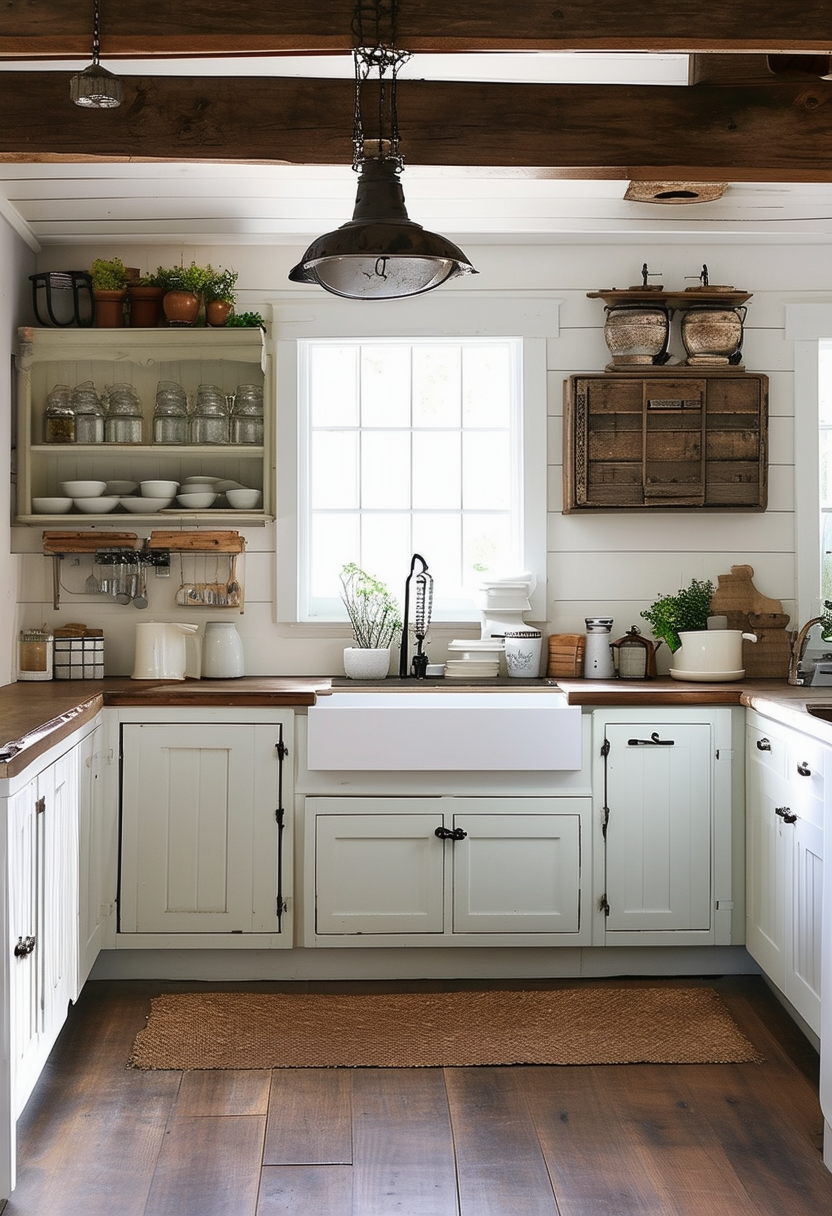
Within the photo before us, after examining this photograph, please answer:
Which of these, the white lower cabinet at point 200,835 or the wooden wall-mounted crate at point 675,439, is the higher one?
the wooden wall-mounted crate at point 675,439

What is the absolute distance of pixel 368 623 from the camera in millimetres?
4227

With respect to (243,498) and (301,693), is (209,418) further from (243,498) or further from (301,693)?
(301,693)

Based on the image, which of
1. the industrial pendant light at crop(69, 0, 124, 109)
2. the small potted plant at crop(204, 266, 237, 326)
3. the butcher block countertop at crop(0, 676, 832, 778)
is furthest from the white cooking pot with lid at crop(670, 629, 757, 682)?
the industrial pendant light at crop(69, 0, 124, 109)

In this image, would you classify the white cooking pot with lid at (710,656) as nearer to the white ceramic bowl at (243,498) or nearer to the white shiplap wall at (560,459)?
the white shiplap wall at (560,459)

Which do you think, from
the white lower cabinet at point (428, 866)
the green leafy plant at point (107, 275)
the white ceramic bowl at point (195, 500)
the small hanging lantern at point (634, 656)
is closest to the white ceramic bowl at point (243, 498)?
the white ceramic bowl at point (195, 500)

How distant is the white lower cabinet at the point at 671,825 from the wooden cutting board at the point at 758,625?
61 cm

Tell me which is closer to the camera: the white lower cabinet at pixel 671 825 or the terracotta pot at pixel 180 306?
the white lower cabinet at pixel 671 825

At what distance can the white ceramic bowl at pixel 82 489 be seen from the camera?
163 inches

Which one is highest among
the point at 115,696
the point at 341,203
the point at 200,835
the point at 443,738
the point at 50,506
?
the point at 341,203

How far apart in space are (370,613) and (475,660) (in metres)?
0.43

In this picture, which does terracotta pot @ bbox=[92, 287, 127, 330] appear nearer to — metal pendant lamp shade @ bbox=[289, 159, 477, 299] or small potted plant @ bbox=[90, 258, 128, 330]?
small potted plant @ bbox=[90, 258, 128, 330]

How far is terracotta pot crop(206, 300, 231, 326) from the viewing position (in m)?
4.16

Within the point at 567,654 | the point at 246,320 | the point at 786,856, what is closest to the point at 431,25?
the point at 246,320

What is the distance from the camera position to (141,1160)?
2.62 metres
